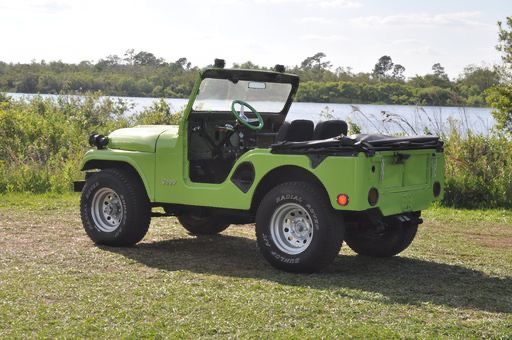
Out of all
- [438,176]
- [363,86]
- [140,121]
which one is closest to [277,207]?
[438,176]

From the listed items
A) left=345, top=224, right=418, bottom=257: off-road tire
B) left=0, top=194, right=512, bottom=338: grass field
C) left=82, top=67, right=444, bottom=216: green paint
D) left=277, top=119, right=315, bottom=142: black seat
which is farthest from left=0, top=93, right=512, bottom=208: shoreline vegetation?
left=277, top=119, right=315, bottom=142: black seat

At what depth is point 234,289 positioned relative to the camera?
696 cm

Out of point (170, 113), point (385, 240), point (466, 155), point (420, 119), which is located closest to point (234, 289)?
point (385, 240)

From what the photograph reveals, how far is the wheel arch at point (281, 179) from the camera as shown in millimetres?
7688

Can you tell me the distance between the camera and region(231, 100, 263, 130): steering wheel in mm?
8766

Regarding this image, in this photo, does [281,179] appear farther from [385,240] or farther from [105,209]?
[105,209]

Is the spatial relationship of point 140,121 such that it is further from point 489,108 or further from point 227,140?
point 227,140

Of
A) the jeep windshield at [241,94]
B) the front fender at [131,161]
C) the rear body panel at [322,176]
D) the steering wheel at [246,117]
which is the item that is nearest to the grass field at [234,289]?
the rear body panel at [322,176]

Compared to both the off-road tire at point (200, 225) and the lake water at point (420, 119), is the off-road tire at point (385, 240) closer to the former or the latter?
the off-road tire at point (200, 225)

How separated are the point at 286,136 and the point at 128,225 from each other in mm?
1960

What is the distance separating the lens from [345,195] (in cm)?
726

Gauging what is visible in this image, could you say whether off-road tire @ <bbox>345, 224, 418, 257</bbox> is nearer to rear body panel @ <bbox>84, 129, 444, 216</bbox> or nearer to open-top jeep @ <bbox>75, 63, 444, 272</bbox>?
open-top jeep @ <bbox>75, 63, 444, 272</bbox>

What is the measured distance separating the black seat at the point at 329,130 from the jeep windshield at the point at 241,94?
1.24 meters

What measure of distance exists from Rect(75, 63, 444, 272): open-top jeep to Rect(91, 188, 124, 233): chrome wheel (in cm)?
1
